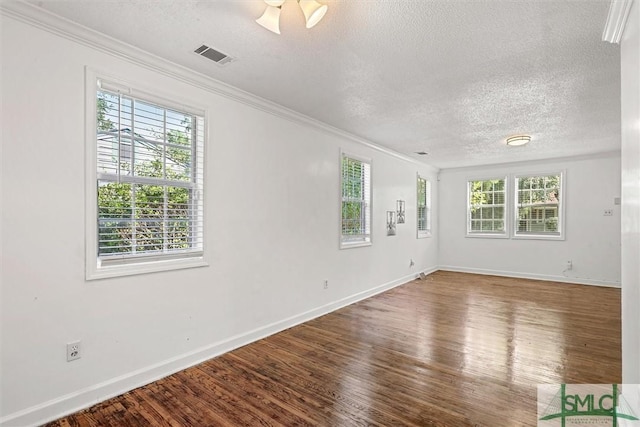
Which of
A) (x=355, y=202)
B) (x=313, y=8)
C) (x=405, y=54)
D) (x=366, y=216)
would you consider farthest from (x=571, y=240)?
(x=313, y=8)

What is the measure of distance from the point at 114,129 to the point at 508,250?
7508 millimetres

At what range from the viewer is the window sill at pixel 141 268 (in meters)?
2.22

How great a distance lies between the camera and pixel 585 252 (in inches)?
242

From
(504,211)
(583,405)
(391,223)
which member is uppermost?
(504,211)

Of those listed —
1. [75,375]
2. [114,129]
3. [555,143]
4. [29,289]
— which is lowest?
[75,375]

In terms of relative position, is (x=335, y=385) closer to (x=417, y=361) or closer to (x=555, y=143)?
(x=417, y=361)

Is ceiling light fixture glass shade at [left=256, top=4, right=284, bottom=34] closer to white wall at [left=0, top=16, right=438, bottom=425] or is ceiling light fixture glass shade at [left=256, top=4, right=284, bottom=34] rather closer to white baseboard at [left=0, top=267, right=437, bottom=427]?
white wall at [left=0, top=16, right=438, bottom=425]

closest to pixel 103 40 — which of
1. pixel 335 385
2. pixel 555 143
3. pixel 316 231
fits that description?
pixel 316 231

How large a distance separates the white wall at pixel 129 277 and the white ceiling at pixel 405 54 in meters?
0.35

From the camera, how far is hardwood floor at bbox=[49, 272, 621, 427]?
6.79 ft

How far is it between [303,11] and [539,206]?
6911 mm

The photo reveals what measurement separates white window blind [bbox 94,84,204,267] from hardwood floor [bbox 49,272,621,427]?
110cm

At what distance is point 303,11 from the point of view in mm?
1765

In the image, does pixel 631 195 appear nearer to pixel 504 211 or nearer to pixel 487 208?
pixel 504 211
